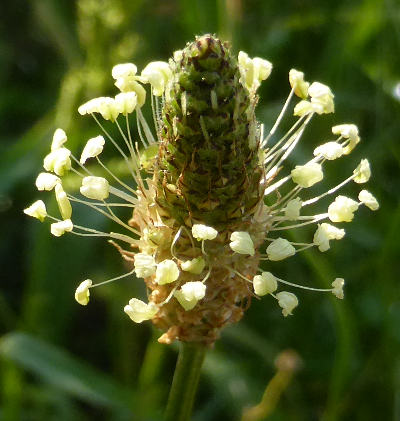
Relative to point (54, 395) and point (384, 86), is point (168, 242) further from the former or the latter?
point (384, 86)

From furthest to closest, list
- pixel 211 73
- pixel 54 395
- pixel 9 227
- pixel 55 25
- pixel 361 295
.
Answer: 1. pixel 55 25
2. pixel 9 227
3. pixel 361 295
4. pixel 54 395
5. pixel 211 73

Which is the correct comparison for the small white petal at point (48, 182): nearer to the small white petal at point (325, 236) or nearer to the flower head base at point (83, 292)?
the flower head base at point (83, 292)

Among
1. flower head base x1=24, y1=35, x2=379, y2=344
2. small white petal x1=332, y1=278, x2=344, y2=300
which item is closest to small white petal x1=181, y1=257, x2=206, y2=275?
flower head base x1=24, y1=35, x2=379, y2=344

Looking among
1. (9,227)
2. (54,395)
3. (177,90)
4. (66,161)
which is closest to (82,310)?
(9,227)

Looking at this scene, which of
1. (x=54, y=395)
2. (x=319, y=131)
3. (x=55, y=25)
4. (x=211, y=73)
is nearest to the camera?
(x=211, y=73)

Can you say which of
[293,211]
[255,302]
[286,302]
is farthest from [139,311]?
[255,302]

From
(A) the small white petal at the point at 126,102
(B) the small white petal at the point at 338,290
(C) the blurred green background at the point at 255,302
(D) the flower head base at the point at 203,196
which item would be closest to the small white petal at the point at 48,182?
(D) the flower head base at the point at 203,196

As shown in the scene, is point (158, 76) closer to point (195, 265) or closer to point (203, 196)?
point (203, 196)
